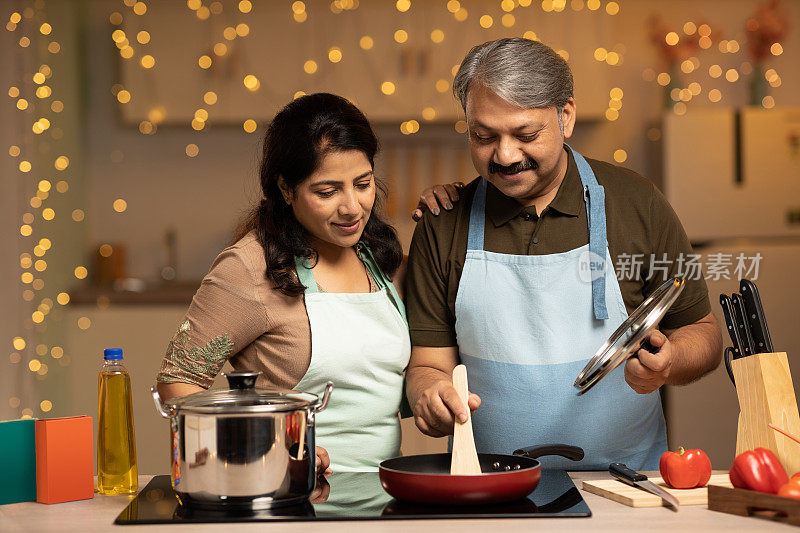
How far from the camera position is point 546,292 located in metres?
1.70

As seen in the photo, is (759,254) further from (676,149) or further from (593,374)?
(593,374)

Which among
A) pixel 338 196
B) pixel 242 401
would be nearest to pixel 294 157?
pixel 338 196

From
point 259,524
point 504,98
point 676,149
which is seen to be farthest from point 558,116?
point 676,149

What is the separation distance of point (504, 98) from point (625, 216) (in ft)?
1.20

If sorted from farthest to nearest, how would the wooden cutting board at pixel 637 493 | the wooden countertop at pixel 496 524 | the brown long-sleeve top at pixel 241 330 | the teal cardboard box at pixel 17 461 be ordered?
the brown long-sleeve top at pixel 241 330 < the teal cardboard box at pixel 17 461 < the wooden cutting board at pixel 637 493 < the wooden countertop at pixel 496 524

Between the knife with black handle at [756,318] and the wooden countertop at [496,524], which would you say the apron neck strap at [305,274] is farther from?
the knife with black handle at [756,318]

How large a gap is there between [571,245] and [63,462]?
3.32 feet

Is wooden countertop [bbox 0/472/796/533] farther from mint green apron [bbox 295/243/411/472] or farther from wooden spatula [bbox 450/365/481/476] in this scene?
mint green apron [bbox 295/243/411/472]

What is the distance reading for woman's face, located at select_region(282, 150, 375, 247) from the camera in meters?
1.54

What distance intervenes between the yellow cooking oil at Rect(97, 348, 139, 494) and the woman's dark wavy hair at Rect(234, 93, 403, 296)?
0.34m

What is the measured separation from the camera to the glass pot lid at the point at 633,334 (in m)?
1.18

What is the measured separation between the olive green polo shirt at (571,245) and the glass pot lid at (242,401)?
0.58m

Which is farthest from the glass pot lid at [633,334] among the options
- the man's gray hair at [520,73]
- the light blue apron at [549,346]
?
the man's gray hair at [520,73]

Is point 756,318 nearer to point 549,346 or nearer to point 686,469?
point 686,469
